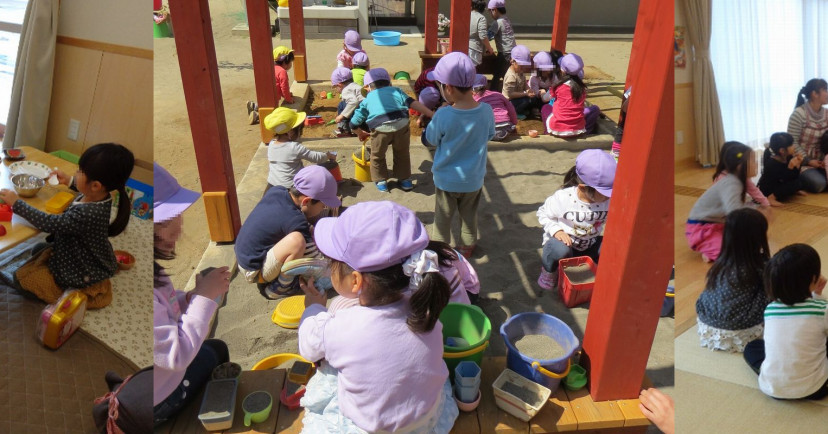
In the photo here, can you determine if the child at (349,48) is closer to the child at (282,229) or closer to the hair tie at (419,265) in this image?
the child at (282,229)

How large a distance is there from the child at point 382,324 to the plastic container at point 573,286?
1.60 meters

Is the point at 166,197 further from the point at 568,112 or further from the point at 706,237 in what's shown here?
the point at 568,112

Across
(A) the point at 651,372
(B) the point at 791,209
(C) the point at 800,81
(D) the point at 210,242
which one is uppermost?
(C) the point at 800,81

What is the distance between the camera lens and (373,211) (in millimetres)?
1604

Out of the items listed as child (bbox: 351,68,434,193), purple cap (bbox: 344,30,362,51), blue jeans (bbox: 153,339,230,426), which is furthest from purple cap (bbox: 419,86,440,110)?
blue jeans (bbox: 153,339,230,426)

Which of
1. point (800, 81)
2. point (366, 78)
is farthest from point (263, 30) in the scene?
point (800, 81)

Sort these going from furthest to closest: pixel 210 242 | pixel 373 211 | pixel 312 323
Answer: pixel 210 242 → pixel 312 323 → pixel 373 211

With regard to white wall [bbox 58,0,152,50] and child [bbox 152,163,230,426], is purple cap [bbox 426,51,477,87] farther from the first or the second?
white wall [bbox 58,0,152,50]

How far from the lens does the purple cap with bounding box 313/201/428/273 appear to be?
5.12ft

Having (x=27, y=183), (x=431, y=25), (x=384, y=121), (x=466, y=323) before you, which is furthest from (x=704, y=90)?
(x=431, y=25)

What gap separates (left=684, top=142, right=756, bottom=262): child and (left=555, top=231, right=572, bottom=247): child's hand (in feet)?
8.37

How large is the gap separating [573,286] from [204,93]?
2410mm

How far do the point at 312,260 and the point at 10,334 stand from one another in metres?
1.55

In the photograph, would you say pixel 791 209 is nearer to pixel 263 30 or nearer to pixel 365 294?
pixel 365 294
